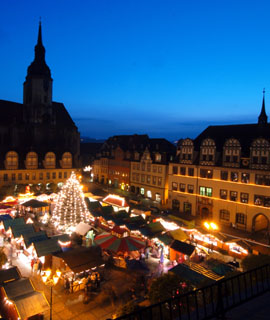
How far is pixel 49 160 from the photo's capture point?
4659cm

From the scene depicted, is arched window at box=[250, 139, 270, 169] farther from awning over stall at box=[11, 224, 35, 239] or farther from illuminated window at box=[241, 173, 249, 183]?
awning over stall at box=[11, 224, 35, 239]

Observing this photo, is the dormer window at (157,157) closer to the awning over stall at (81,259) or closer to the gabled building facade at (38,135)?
the gabled building facade at (38,135)

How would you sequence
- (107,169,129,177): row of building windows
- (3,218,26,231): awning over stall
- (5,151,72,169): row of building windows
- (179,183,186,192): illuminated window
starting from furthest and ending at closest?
(107,169,129,177): row of building windows < (5,151,72,169): row of building windows < (179,183,186,192): illuminated window < (3,218,26,231): awning over stall

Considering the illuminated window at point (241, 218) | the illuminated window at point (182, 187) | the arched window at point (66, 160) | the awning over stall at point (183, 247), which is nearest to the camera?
the awning over stall at point (183, 247)

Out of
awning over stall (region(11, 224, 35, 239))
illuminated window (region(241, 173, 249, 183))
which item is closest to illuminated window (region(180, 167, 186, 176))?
illuminated window (region(241, 173, 249, 183))

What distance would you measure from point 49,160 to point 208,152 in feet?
92.3

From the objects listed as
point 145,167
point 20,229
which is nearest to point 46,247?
point 20,229

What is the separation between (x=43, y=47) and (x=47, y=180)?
3353 centimetres

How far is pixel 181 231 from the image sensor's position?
22781mm

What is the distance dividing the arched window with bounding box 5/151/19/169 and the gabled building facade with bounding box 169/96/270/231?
2563 centimetres

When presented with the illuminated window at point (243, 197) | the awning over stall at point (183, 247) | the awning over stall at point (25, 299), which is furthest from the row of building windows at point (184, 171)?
the awning over stall at point (25, 299)

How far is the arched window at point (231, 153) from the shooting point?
31938mm

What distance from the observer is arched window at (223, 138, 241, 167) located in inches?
1257

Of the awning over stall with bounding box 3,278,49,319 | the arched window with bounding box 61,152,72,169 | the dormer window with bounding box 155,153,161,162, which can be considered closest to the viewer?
the awning over stall with bounding box 3,278,49,319
